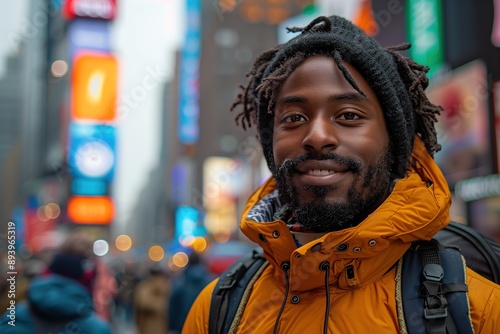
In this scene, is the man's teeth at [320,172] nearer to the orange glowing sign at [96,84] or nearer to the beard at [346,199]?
the beard at [346,199]

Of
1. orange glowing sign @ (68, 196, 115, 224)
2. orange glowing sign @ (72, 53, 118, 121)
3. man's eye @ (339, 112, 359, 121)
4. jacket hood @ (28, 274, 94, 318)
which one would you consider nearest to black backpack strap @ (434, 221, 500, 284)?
man's eye @ (339, 112, 359, 121)

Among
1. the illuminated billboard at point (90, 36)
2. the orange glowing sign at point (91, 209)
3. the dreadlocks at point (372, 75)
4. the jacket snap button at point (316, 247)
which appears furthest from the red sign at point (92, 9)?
the jacket snap button at point (316, 247)

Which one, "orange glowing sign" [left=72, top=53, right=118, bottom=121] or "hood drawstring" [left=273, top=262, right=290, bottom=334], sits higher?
"orange glowing sign" [left=72, top=53, right=118, bottom=121]

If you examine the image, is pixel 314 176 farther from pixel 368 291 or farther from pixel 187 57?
pixel 187 57

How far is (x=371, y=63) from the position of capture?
2.00 meters

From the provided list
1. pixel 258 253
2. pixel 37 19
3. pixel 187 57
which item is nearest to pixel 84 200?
pixel 187 57

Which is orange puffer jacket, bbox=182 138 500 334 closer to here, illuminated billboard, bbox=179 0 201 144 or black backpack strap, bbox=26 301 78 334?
black backpack strap, bbox=26 301 78 334

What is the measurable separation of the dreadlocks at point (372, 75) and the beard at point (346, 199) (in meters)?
0.14

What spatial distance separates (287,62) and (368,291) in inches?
34.0

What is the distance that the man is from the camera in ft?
6.04

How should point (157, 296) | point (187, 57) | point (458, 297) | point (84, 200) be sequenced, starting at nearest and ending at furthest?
point (458, 297), point (157, 296), point (84, 200), point (187, 57)

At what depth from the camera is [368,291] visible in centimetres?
189

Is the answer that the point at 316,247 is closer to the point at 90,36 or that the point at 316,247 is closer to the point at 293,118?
the point at 293,118

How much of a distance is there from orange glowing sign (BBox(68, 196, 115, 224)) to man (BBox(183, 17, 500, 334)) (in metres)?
37.5
